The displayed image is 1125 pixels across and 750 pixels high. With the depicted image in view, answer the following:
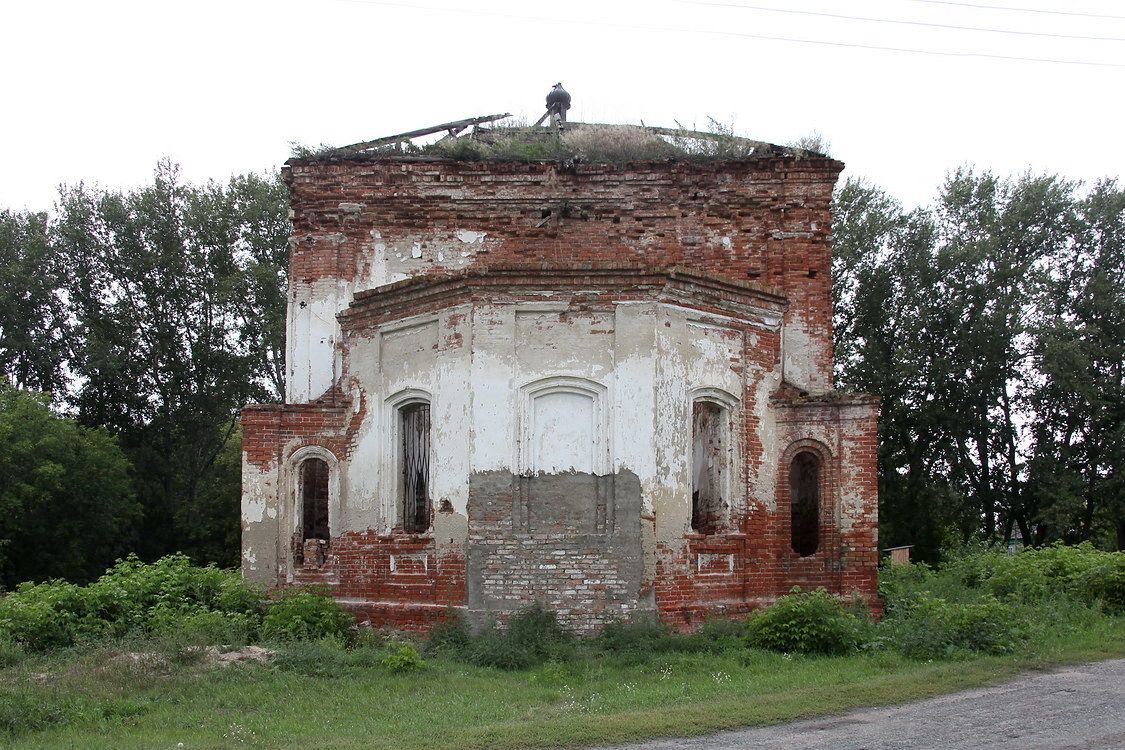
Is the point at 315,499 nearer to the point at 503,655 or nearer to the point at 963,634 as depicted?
the point at 503,655

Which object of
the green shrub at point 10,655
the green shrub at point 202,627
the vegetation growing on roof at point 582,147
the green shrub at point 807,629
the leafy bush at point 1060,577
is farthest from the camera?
the vegetation growing on roof at point 582,147

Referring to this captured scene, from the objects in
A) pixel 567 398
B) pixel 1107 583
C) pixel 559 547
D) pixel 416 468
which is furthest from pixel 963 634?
pixel 416 468

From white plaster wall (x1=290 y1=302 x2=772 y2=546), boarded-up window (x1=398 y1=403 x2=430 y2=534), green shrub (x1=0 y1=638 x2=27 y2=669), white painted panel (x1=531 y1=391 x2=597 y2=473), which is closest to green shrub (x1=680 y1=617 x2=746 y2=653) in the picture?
white plaster wall (x1=290 y1=302 x2=772 y2=546)

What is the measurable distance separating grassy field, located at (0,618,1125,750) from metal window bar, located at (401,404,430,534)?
284 cm

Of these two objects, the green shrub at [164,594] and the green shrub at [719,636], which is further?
the green shrub at [164,594]

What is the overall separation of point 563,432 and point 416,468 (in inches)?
94.7

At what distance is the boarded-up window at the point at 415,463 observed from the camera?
1385cm

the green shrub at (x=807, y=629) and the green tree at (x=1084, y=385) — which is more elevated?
the green tree at (x=1084, y=385)

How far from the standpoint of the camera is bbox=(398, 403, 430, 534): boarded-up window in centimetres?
1385

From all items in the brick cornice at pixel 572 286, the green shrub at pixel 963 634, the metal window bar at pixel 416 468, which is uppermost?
the brick cornice at pixel 572 286

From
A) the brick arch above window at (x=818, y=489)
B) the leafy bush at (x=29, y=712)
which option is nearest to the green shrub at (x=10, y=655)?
the leafy bush at (x=29, y=712)

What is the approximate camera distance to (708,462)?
13.9 metres

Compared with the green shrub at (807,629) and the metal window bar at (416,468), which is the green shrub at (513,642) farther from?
the green shrub at (807,629)

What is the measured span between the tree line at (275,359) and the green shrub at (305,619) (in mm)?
15172
